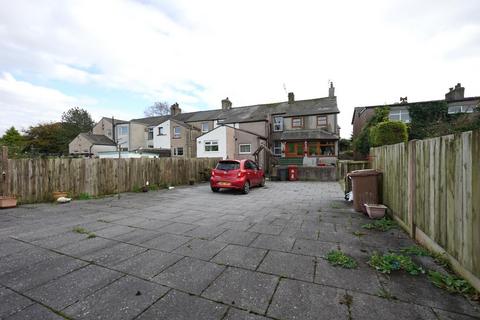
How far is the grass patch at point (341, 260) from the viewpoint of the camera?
3.05m

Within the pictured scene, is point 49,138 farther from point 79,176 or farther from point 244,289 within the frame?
point 244,289

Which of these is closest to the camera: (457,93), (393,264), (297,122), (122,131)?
(393,264)

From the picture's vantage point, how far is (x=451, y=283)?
2508 millimetres

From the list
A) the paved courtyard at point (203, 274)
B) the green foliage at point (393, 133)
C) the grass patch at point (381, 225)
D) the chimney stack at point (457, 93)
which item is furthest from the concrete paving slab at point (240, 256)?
the chimney stack at point (457, 93)

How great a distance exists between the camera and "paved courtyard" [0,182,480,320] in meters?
2.15

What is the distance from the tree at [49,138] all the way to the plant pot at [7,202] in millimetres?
40820

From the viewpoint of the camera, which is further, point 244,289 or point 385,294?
point 244,289

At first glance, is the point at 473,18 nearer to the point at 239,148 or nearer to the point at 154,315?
the point at 154,315

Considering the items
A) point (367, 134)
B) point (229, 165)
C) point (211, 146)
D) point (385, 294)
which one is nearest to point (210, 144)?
point (211, 146)

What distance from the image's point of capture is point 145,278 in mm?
2740

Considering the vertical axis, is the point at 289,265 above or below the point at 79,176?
below

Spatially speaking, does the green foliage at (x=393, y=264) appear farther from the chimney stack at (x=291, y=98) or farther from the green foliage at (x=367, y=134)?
the chimney stack at (x=291, y=98)

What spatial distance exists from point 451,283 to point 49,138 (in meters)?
55.5

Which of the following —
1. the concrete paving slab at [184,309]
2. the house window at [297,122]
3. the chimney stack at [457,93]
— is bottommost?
the concrete paving slab at [184,309]
